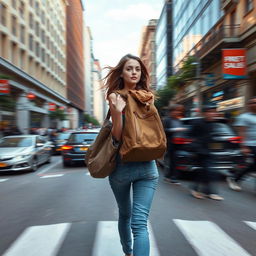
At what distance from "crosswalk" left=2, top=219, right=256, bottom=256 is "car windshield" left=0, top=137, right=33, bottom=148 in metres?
7.52

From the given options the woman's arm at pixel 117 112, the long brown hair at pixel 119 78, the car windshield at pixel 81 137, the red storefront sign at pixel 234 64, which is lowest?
the car windshield at pixel 81 137

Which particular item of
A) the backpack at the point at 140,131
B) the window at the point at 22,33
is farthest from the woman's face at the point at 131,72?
the window at the point at 22,33

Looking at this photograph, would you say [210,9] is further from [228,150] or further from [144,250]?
[144,250]

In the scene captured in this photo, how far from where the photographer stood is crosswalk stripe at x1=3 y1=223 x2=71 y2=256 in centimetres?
326

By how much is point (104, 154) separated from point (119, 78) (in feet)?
2.06

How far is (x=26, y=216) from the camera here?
4848mm

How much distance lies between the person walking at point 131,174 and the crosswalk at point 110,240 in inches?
30.1

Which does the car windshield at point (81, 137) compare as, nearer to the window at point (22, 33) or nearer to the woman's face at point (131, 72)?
the woman's face at point (131, 72)

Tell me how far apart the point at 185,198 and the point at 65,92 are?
55.1 m

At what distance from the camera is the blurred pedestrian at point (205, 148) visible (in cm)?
578

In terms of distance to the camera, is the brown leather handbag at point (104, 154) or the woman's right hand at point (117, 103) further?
the brown leather handbag at point (104, 154)

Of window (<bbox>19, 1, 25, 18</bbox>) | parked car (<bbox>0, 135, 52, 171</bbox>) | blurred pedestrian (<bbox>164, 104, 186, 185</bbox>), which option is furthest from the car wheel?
window (<bbox>19, 1, 25, 18</bbox>)

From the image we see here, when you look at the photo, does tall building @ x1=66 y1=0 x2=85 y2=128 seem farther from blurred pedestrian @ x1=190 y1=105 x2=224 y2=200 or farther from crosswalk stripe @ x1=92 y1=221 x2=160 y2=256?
crosswalk stripe @ x1=92 y1=221 x2=160 y2=256

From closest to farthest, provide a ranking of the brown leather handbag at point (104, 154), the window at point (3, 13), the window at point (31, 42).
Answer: the brown leather handbag at point (104, 154)
the window at point (3, 13)
the window at point (31, 42)
